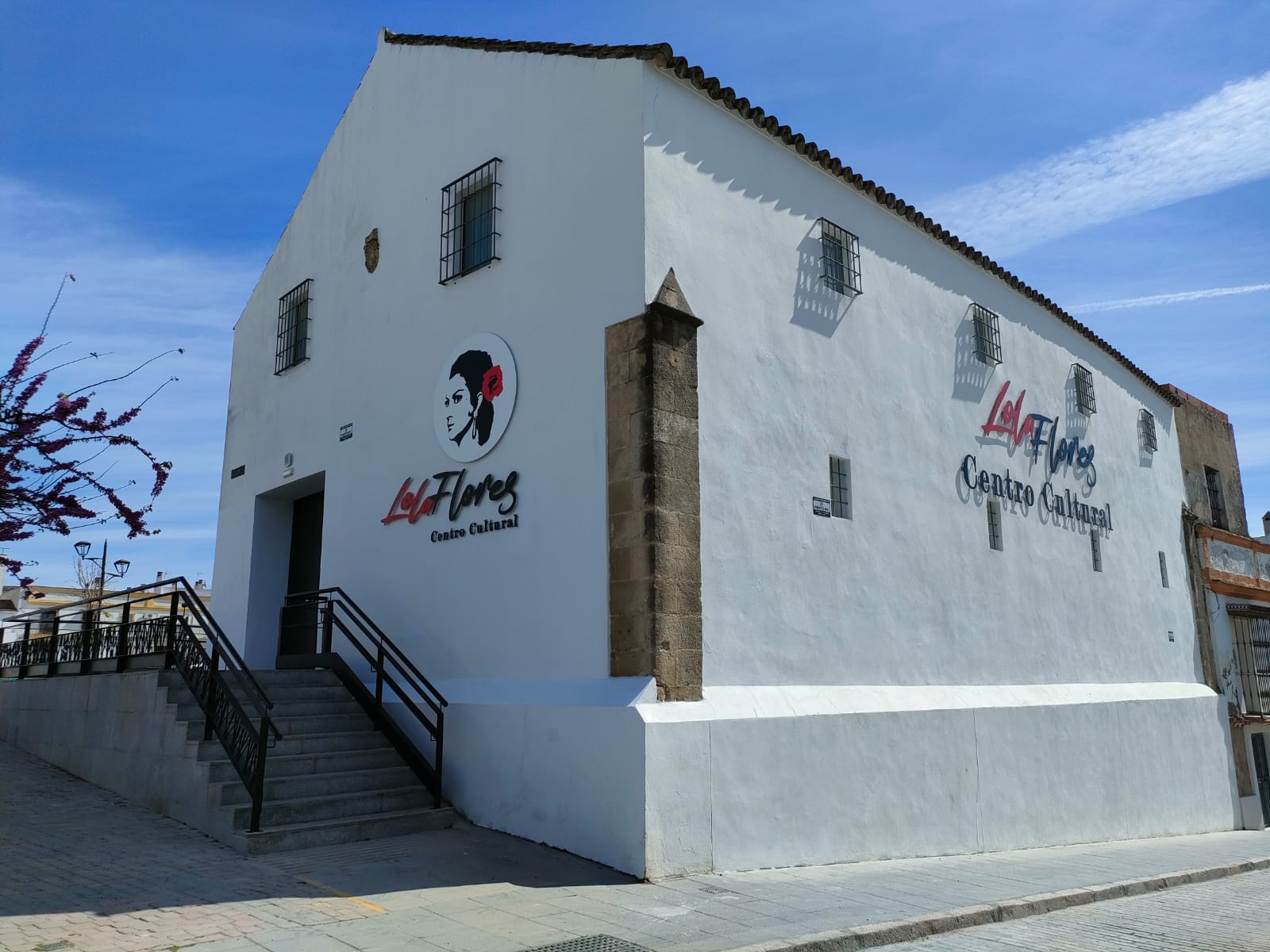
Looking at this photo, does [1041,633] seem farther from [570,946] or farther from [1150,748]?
[570,946]

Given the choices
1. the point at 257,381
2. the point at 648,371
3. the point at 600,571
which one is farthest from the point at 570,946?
the point at 257,381

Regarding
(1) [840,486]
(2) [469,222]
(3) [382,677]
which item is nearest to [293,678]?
(3) [382,677]

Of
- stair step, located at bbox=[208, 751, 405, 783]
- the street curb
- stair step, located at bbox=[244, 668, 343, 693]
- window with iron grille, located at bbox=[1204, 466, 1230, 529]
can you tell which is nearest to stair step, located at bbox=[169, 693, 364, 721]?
stair step, located at bbox=[244, 668, 343, 693]

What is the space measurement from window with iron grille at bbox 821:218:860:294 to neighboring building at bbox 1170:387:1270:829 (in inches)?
442

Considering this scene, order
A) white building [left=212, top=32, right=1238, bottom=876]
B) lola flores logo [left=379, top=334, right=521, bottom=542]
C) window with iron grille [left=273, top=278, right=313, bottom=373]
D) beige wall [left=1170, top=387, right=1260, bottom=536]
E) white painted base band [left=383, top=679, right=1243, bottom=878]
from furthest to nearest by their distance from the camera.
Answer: beige wall [left=1170, top=387, right=1260, bottom=536] < window with iron grille [left=273, top=278, right=313, bottom=373] < lola flores logo [left=379, top=334, right=521, bottom=542] < white building [left=212, top=32, right=1238, bottom=876] < white painted base band [left=383, top=679, right=1243, bottom=878]

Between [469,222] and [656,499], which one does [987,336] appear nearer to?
[469,222]

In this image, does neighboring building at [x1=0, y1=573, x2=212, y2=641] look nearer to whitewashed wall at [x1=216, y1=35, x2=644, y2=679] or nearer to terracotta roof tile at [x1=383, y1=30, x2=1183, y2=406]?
whitewashed wall at [x1=216, y1=35, x2=644, y2=679]

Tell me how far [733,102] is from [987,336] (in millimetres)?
5946

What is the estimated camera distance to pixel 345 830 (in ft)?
28.5

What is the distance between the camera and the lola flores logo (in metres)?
10.2

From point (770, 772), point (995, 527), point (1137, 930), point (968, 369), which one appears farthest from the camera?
point (968, 369)

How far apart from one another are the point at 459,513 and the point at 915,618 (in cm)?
535

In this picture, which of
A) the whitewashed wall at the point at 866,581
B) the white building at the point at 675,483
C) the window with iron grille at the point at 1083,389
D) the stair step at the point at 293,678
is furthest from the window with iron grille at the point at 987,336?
the stair step at the point at 293,678

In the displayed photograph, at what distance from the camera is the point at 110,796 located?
1038 cm
